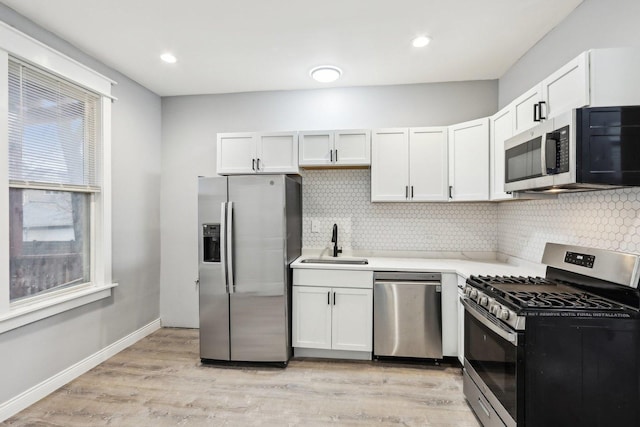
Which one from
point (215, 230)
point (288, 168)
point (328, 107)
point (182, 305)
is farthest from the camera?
point (182, 305)

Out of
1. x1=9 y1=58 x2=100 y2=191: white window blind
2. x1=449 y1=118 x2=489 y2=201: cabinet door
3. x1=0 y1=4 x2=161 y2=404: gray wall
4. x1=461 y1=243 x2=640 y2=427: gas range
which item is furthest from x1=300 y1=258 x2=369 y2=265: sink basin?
x1=9 y1=58 x2=100 y2=191: white window blind

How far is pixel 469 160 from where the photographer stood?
292 cm

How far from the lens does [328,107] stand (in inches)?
139

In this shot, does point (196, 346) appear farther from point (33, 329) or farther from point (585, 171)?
point (585, 171)

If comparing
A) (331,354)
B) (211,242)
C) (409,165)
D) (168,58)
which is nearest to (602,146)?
(409,165)

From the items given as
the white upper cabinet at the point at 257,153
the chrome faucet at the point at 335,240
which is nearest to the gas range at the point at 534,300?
the chrome faucet at the point at 335,240

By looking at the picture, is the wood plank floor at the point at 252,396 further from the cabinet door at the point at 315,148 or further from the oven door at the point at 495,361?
the cabinet door at the point at 315,148

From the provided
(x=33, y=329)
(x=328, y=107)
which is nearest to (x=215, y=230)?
(x=33, y=329)

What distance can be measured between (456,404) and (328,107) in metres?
3.02

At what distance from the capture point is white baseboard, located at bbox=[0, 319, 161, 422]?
84.1 inches

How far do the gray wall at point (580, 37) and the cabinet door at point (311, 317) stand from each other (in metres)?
2.59

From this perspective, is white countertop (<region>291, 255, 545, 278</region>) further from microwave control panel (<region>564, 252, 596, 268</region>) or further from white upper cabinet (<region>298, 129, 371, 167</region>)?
white upper cabinet (<region>298, 129, 371, 167</region>)

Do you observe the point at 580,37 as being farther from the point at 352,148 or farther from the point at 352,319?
the point at 352,319

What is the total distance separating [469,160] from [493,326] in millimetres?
1667
